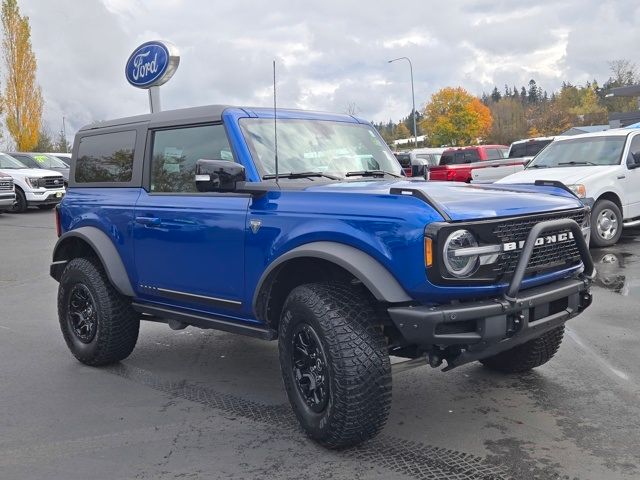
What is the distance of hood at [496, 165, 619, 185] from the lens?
33.4 feet

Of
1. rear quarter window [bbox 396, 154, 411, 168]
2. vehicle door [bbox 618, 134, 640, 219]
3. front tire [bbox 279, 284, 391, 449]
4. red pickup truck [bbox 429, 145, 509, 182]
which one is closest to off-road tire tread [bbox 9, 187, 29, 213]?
red pickup truck [bbox 429, 145, 509, 182]

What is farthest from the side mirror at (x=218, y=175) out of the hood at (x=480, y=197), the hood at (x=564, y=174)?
the hood at (x=564, y=174)

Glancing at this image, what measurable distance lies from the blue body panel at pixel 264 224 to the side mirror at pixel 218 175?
21cm

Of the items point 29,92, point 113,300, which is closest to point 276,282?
point 113,300

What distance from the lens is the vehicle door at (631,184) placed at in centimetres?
1063

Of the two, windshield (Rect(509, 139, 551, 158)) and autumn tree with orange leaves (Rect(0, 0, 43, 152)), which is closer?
windshield (Rect(509, 139, 551, 158))

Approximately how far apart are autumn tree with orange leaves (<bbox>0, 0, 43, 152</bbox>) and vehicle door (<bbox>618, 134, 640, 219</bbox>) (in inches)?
1568

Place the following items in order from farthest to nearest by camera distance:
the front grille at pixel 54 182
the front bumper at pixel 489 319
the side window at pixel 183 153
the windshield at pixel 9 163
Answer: the windshield at pixel 9 163 → the front grille at pixel 54 182 → the side window at pixel 183 153 → the front bumper at pixel 489 319

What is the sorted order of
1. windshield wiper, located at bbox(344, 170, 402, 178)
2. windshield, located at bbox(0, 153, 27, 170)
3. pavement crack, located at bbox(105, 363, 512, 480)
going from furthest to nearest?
1. windshield, located at bbox(0, 153, 27, 170)
2. windshield wiper, located at bbox(344, 170, 402, 178)
3. pavement crack, located at bbox(105, 363, 512, 480)

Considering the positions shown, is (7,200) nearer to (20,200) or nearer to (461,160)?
(20,200)

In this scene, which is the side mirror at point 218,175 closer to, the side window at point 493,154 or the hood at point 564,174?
the hood at point 564,174

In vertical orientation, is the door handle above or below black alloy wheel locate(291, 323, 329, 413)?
above

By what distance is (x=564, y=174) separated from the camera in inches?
408

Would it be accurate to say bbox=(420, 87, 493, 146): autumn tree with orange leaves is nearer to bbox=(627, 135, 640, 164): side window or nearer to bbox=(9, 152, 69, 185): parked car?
bbox=(9, 152, 69, 185): parked car
